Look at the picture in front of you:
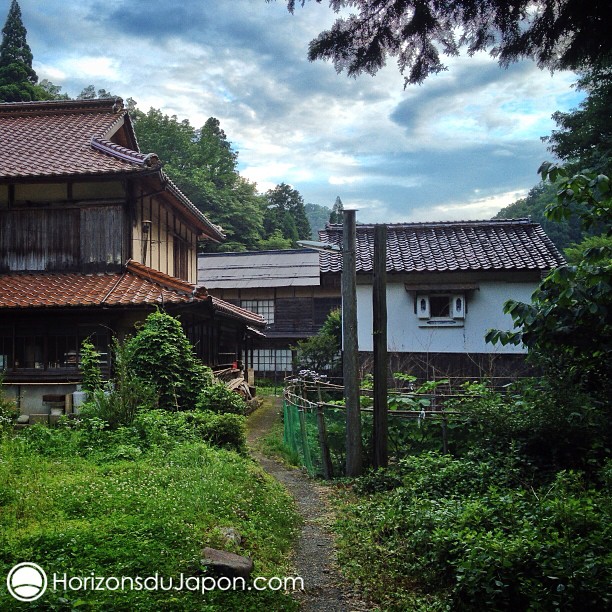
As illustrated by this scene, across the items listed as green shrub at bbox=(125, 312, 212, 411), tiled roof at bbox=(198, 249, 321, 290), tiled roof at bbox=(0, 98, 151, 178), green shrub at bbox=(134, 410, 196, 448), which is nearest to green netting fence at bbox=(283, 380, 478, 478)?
green shrub at bbox=(134, 410, 196, 448)

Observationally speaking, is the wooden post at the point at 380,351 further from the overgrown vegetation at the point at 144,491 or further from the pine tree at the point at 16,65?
the pine tree at the point at 16,65

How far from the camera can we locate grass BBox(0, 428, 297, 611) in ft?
15.0

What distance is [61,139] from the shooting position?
1742cm

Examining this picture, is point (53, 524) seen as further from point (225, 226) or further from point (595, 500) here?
point (225, 226)

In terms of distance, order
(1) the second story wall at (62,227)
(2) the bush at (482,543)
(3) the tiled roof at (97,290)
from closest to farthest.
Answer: (2) the bush at (482,543) → (3) the tiled roof at (97,290) → (1) the second story wall at (62,227)

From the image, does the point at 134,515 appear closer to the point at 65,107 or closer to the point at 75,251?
the point at 75,251

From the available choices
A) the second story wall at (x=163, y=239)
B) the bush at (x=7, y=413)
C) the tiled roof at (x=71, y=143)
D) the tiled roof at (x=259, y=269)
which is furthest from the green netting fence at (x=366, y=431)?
the tiled roof at (x=259, y=269)

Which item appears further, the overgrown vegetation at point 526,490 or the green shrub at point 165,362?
the green shrub at point 165,362

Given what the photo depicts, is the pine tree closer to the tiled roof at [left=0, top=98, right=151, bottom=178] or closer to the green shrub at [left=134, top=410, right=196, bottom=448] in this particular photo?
the tiled roof at [left=0, top=98, right=151, bottom=178]

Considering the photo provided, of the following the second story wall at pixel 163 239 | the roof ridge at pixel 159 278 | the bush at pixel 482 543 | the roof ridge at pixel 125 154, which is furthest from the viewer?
the second story wall at pixel 163 239

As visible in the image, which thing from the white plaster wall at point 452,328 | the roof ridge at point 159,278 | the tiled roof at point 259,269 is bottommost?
the white plaster wall at point 452,328

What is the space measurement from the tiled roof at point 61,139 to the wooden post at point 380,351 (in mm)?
7938

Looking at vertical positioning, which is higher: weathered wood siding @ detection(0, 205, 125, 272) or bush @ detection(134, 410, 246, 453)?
weathered wood siding @ detection(0, 205, 125, 272)

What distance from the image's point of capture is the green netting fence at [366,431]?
9312 mm
